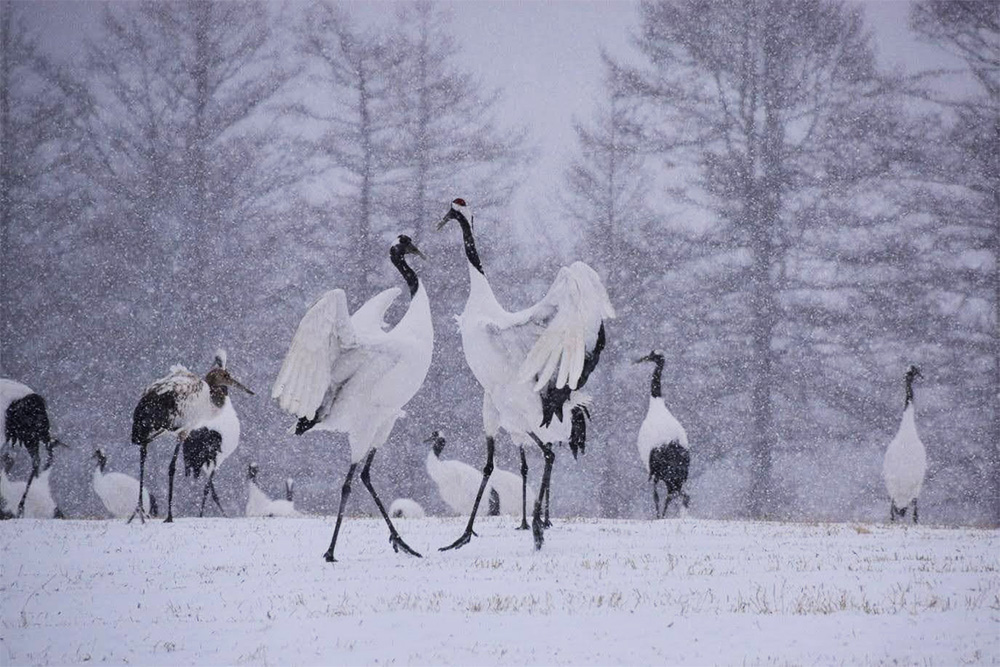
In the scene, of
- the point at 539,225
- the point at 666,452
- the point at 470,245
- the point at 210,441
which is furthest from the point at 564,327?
the point at 539,225

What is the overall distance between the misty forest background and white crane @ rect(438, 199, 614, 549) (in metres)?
12.4

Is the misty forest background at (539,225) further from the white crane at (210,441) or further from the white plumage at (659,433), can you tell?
the white crane at (210,441)

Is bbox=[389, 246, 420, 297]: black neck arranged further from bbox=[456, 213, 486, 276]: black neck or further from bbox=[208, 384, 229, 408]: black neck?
bbox=[208, 384, 229, 408]: black neck

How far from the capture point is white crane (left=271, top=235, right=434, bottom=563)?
307 inches

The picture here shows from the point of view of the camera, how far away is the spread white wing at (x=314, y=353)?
7758 mm

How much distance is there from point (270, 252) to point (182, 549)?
14010 millimetres

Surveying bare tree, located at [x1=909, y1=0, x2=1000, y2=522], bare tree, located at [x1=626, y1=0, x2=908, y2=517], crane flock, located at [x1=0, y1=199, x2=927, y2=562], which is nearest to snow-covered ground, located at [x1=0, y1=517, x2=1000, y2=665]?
crane flock, located at [x1=0, y1=199, x2=927, y2=562]

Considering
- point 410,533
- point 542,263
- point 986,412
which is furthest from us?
point 542,263

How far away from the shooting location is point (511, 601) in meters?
5.86

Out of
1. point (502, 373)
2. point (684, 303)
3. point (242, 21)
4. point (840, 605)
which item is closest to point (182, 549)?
point (502, 373)

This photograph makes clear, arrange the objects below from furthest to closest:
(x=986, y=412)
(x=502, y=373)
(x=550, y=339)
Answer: (x=986, y=412)
(x=502, y=373)
(x=550, y=339)

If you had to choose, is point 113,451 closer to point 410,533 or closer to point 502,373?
point 410,533

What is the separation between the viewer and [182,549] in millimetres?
9023

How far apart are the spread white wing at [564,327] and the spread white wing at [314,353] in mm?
1318
